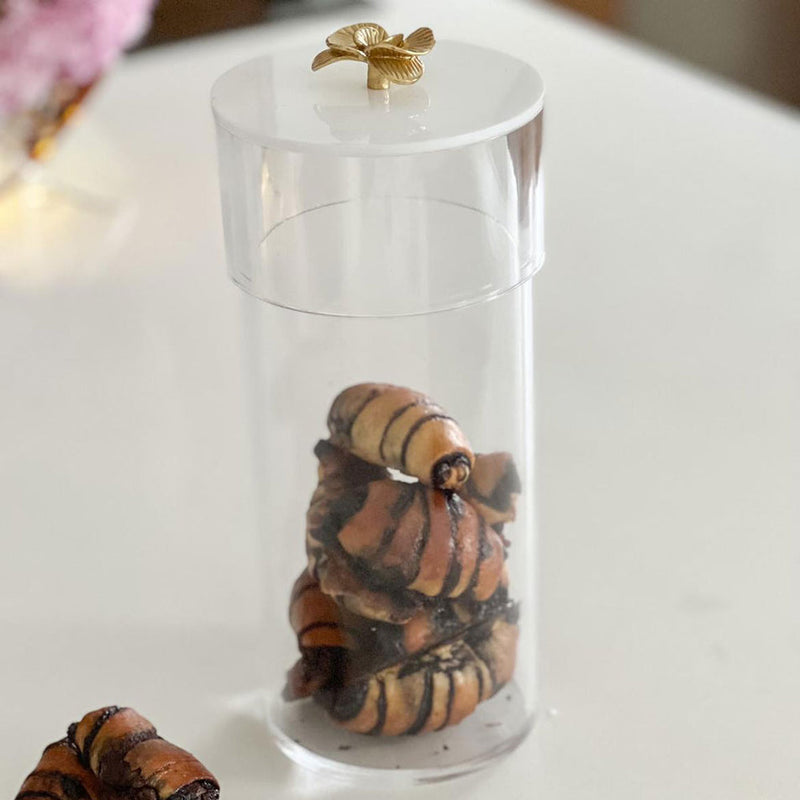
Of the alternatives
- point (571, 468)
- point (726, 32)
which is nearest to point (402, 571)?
point (571, 468)

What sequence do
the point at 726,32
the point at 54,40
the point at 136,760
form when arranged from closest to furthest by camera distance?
the point at 136,760
the point at 54,40
the point at 726,32

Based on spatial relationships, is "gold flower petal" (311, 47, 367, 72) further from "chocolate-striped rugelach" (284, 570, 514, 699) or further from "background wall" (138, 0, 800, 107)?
"background wall" (138, 0, 800, 107)

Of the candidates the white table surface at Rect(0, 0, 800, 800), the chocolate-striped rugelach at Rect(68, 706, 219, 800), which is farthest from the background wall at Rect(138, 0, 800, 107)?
the chocolate-striped rugelach at Rect(68, 706, 219, 800)

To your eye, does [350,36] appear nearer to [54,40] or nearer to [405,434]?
[405,434]

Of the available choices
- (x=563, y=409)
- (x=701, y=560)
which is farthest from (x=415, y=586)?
(x=563, y=409)

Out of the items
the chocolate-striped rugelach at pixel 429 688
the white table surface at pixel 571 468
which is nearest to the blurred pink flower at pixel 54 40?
the white table surface at pixel 571 468

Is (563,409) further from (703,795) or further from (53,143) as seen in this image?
(53,143)
